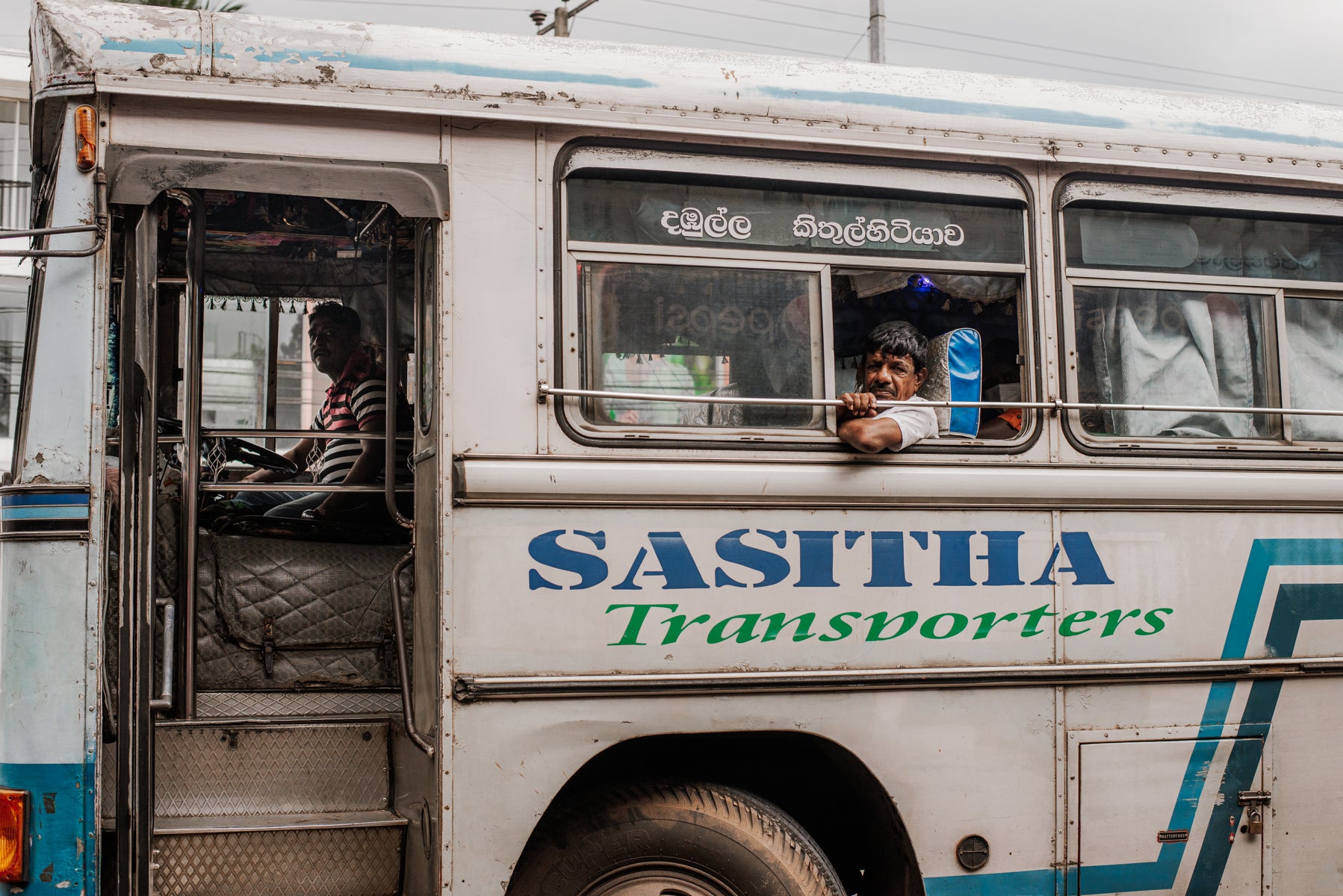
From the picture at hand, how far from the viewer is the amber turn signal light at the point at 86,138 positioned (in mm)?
2971

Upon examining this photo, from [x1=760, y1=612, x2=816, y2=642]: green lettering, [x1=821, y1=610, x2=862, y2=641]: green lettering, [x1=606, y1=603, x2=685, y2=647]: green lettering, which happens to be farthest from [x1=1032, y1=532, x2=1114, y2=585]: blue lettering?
[x1=606, y1=603, x2=685, y2=647]: green lettering

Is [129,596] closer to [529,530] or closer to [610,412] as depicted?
[529,530]

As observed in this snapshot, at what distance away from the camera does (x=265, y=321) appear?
511cm

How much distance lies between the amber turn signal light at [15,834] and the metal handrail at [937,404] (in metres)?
1.59

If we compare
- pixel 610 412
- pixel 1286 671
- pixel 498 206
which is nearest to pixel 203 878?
pixel 610 412

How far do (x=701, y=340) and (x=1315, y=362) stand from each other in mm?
2042

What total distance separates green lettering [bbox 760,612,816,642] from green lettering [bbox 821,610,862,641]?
0.05 m

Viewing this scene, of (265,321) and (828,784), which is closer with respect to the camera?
(828,784)

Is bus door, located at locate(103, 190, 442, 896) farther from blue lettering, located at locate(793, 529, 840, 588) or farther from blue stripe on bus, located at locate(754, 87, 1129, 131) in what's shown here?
blue stripe on bus, located at locate(754, 87, 1129, 131)

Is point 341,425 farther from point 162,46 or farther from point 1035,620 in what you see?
point 1035,620

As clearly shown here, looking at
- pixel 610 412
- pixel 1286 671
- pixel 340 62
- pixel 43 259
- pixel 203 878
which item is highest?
pixel 340 62

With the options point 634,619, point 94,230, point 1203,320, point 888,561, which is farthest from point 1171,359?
point 94,230

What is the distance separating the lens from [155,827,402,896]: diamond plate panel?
127 inches

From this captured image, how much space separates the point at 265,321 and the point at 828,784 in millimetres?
3003
